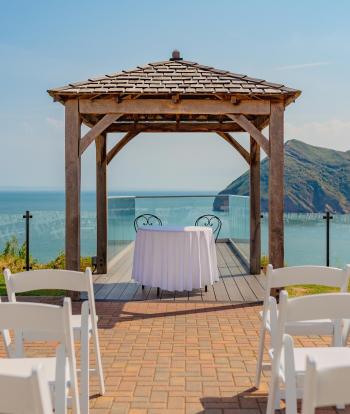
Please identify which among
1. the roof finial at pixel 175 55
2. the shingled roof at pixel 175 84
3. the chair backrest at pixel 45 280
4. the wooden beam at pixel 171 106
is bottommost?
the chair backrest at pixel 45 280

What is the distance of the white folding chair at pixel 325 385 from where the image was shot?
153cm

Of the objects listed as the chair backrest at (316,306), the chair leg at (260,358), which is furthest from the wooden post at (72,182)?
the chair backrest at (316,306)

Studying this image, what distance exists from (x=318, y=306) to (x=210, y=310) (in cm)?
389

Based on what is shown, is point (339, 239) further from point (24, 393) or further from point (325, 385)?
point (24, 393)

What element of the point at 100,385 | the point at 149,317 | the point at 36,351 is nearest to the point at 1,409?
the point at 100,385

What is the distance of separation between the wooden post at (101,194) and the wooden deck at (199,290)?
1.66ft

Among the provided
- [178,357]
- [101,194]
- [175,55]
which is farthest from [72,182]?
[178,357]

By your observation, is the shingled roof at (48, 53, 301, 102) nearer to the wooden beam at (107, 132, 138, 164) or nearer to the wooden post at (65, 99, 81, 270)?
the wooden post at (65, 99, 81, 270)

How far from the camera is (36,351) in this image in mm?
4754

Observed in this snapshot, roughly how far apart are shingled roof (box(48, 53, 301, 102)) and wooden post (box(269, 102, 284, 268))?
0.30 metres

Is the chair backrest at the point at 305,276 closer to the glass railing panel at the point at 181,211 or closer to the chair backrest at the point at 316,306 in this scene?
the chair backrest at the point at 316,306

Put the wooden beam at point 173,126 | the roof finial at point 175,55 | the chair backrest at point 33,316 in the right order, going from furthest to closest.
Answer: the wooden beam at point 173,126 < the roof finial at point 175,55 < the chair backrest at point 33,316

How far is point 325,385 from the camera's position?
1.55 m

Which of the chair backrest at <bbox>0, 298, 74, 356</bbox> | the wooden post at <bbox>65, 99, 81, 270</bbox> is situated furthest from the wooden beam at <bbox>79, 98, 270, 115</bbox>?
the chair backrest at <bbox>0, 298, 74, 356</bbox>
